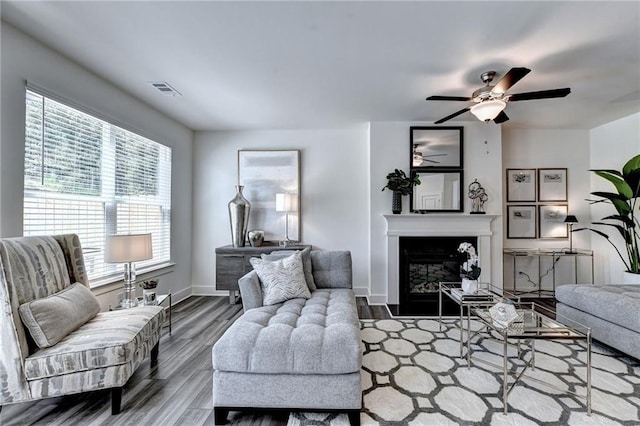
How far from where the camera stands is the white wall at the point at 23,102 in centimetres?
196

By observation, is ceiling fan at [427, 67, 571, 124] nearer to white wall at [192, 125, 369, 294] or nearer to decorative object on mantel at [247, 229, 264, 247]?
white wall at [192, 125, 369, 294]

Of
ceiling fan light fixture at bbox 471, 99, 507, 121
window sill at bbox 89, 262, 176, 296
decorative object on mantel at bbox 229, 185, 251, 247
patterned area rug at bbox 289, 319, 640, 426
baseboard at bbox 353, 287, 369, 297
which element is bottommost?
patterned area rug at bbox 289, 319, 640, 426

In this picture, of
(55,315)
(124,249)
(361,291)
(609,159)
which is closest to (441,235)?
(361,291)

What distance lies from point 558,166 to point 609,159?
569 millimetres

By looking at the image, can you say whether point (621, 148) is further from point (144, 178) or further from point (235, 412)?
point (144, 178)

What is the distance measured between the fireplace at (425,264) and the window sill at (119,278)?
125 inches

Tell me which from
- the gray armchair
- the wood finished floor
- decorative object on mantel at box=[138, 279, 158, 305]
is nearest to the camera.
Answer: the gray armchair

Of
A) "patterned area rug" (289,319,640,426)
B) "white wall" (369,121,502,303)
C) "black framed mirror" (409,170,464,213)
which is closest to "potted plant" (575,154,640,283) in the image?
"white wall" (369,121,502,303)

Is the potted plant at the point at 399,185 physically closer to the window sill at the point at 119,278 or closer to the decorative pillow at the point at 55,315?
the window sill at the point at 119,278

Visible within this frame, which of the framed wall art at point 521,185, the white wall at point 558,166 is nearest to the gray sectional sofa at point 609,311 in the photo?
the white wall at point 558,166

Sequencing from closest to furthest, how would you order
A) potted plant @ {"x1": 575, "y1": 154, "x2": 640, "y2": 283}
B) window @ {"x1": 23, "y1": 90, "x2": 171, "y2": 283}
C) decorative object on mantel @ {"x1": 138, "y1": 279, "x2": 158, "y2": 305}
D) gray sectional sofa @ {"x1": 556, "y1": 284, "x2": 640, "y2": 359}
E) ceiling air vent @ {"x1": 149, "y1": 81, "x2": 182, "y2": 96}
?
window @ {"x1": 23, "y1": 90, "x2": 171, "y2": 283}
gray sectional sofa @ {"x1": 556, "y1": 284, "x2": 640, "y2": 359}
decorative object on mantel @ {"x1": 138, "y1": 279, "x2": 158, "y2": 305}
ceiling air vent @ {"x1": 149, "y1": 81, "x2": 182, "y2": 96}
potted plant @ {"x1": 575, "y1": 154, "x2": 640, "y2": 283}

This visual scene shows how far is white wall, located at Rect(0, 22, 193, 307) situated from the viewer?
1.96 metres

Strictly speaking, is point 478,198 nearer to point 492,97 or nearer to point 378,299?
point 492,97

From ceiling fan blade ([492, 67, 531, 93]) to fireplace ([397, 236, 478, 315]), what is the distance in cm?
209
